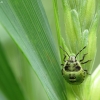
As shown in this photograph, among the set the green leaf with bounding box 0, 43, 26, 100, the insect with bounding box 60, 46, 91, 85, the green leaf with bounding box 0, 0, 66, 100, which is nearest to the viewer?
the green leaf with bounding box 0, 0, 66, 100

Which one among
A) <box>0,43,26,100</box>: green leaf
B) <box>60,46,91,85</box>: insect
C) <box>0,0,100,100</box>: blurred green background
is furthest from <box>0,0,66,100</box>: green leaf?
<box>0,0,100,100</box>: blurred green background

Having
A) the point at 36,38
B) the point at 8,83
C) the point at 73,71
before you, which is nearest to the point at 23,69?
the point at 8,83

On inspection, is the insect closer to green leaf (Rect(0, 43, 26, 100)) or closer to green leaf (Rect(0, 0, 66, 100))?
green leaf (Rect(0, 0, 66, 100))

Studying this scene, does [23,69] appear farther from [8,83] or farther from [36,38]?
[36,38]

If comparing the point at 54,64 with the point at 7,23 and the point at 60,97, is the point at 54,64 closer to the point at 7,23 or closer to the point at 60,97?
the point at 60,97

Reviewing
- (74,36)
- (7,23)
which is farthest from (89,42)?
(7,23)

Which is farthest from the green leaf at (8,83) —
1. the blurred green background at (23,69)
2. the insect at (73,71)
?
the insect at (73,71)
